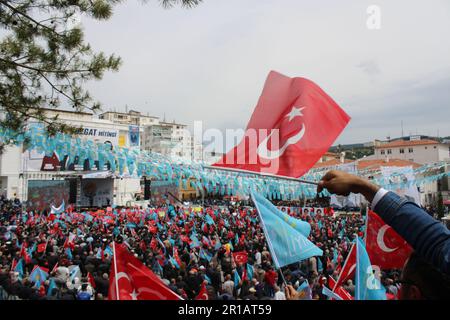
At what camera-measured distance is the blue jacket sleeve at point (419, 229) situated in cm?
130

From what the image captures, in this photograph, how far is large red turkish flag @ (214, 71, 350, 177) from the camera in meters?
4.64

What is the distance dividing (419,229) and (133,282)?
8.35 feet

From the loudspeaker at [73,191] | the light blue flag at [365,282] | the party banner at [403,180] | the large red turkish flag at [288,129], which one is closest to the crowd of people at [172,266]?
the light blue flag at [365,282]

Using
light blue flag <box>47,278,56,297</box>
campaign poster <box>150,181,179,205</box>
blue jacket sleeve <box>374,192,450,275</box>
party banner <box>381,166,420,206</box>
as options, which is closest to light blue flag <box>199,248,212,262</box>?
light blue flag <box>47,278,56,297</box>

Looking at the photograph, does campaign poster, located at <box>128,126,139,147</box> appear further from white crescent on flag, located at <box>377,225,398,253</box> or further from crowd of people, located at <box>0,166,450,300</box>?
white crescent on flag, located at <box>377,225,398,253</box>

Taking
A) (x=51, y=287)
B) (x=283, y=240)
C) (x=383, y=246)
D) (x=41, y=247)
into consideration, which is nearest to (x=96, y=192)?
(x=41, y=247)

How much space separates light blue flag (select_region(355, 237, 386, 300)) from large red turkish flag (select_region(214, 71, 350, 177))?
4.30 feet

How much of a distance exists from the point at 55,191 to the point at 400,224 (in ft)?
101

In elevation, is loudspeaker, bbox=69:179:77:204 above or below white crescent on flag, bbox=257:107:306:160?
below

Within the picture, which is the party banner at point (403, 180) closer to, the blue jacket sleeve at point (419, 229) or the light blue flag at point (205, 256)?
the light blue flag at point (205, 256)

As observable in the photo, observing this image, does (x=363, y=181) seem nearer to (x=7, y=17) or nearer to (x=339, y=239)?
(x=7, y=17)

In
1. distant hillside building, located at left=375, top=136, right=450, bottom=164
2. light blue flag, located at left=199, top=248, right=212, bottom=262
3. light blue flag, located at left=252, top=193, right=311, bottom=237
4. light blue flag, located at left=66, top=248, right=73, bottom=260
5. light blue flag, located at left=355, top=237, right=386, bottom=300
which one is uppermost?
distant hillside building, located at left=375, top=136, right=450, bottom=164

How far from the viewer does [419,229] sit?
1358mm

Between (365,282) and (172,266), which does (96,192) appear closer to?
(172,266)
